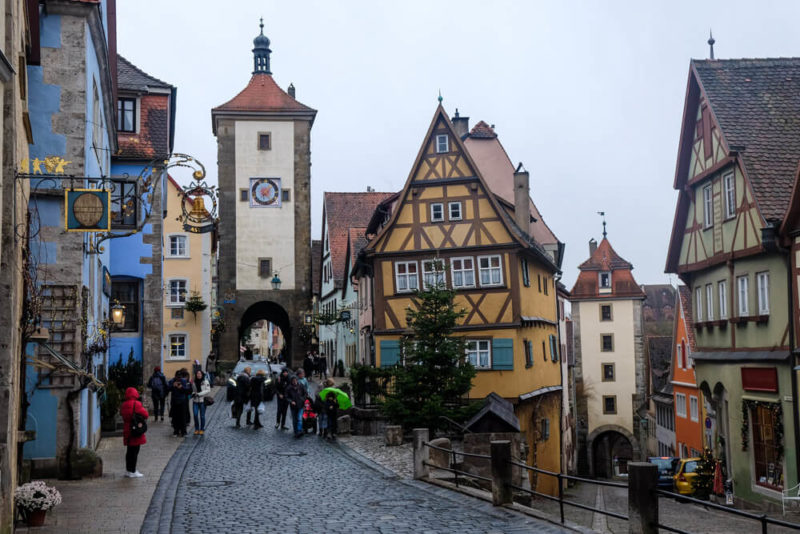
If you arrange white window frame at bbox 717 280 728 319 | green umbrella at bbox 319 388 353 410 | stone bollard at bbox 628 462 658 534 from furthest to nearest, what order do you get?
white window frame at bbox 717 280 728 319
green umbrella at bbox 319 388 353 410
stone bollard at bbox 628 462 658 534

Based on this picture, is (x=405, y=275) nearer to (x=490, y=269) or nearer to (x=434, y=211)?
(x=434, y=211)

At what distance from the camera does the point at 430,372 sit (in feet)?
79.4

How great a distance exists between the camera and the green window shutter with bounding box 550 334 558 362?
39806 millimetres

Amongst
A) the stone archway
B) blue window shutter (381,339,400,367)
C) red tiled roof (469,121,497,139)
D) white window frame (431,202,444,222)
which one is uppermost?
red tiled roof (469,121,497,139)

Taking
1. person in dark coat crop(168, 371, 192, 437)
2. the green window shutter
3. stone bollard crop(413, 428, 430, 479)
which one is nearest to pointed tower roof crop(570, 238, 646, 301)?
the green window shutter

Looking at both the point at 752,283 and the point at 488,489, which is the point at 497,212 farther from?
the point at 488,489

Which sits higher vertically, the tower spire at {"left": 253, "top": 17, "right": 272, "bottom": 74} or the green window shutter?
the tower spire at {"left": 253, "top": 17, "right": 272, "bottom": 74}

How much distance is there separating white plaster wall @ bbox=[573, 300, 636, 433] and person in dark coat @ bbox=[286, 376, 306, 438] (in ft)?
138

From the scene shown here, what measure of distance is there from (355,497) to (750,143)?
14412 mm

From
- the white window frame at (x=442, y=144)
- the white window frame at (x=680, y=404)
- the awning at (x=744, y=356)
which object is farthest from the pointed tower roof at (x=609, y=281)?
the awning at (x=744, y=356)

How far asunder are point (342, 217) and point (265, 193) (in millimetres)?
4649

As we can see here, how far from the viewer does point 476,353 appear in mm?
32188

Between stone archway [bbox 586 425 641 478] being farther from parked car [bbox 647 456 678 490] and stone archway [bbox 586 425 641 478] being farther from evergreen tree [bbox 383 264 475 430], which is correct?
evergreen tree [bbox 383 264 475 430]

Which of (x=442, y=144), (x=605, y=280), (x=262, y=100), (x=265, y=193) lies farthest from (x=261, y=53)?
(x=442, y=144)
